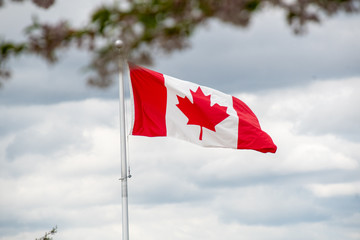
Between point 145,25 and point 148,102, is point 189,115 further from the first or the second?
point 145,25

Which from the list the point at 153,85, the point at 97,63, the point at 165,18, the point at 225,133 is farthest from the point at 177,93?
the point at 165,18

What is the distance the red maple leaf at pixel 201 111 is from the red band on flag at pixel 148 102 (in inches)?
22.2

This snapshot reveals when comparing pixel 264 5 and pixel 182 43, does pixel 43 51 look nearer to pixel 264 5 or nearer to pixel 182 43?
pixel 182 43

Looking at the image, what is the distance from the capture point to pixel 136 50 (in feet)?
23.0

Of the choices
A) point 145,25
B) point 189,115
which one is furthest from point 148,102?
point 145,25

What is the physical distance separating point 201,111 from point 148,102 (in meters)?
1.59

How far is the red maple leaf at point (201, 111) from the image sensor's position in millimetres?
15562

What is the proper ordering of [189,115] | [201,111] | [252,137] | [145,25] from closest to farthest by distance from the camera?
[145,25], [189,115], [201,111], [252,137]

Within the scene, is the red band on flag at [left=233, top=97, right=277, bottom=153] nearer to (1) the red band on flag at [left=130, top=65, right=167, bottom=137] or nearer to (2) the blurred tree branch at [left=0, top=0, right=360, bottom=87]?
(1) the red band on flag at [left=130, top=65, right=167, bottom=137]

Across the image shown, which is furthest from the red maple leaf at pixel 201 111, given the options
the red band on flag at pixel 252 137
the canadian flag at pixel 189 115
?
the red band on flag at pixel 252 137

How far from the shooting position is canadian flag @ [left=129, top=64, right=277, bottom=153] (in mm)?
14917

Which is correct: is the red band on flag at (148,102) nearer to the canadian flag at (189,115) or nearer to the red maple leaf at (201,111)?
the canadian flag at (189,115)

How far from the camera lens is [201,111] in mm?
15883

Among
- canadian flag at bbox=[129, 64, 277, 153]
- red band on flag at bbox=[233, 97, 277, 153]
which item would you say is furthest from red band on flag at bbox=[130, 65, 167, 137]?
red band on flag at bbox=[233, 97, 277, 153]
